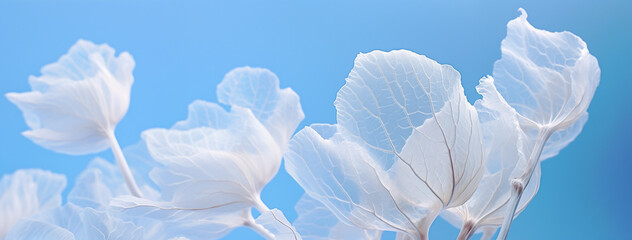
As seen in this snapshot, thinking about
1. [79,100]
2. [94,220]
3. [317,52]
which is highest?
[317,52]

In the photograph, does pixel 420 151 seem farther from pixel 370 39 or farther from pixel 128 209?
pixel 370 39

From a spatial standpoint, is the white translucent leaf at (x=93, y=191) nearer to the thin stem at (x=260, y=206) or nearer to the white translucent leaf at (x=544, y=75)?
the thin stem at (x=260, y=206)

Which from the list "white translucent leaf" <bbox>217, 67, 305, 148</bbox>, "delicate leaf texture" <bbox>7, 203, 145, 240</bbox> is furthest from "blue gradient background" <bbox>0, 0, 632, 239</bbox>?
"delicate leaf texture" <bbox>7, 203, 145, 240</bbox>

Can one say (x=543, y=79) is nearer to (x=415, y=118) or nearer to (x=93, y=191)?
(x=415, y=118)

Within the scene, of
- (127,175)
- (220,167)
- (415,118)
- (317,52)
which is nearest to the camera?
(415,118)

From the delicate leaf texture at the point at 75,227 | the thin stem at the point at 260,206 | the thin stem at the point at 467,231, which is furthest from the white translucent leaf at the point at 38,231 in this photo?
the thin stem at the point at 467,231

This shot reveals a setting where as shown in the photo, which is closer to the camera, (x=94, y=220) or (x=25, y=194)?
(x=94, y=220)

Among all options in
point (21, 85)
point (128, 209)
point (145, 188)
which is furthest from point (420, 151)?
point (21, 85)

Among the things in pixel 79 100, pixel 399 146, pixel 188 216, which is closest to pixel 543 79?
pixel 399 146
